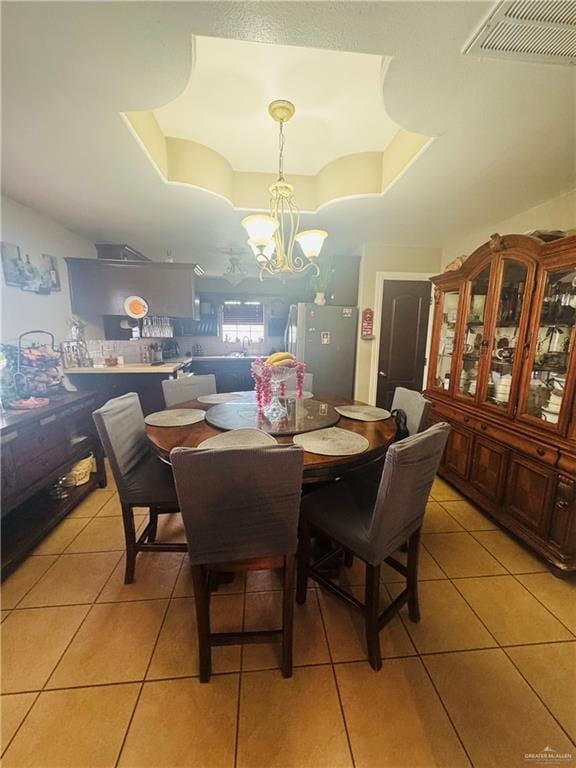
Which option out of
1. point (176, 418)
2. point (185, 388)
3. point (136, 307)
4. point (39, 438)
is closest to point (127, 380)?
point (136, 307)

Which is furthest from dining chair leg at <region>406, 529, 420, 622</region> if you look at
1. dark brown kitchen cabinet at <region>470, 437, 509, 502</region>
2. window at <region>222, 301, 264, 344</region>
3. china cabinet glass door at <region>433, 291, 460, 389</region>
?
window at <region>222, 301, 264, 344</region>

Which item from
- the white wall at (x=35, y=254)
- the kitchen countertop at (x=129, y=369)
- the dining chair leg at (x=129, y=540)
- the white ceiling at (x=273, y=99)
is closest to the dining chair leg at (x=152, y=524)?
the dining chair leg at (x=129, y=540)

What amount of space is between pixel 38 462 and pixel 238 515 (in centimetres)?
162

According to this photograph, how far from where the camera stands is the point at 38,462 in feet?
6.11

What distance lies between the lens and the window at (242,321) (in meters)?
5.58

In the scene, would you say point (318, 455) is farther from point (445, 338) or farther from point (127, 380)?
point (127, 380)

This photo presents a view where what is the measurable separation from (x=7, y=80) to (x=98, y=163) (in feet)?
2.11

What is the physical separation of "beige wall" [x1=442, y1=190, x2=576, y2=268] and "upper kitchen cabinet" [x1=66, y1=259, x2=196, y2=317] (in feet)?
10.4

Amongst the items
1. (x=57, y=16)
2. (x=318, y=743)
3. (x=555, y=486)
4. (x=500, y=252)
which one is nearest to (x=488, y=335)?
(x=500, y=252)

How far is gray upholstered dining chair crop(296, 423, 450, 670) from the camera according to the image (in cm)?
109

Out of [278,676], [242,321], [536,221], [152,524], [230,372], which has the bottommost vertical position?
[278,676]

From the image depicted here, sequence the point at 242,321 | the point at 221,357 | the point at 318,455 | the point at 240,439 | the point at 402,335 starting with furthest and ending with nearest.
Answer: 1. the point at 242,321
2. the point at 221,357
3. the point at 402,335
4. the point at 240,439
5. the point at 318,455

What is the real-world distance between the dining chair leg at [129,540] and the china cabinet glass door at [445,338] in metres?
2.62

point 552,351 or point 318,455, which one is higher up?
point 552,351
